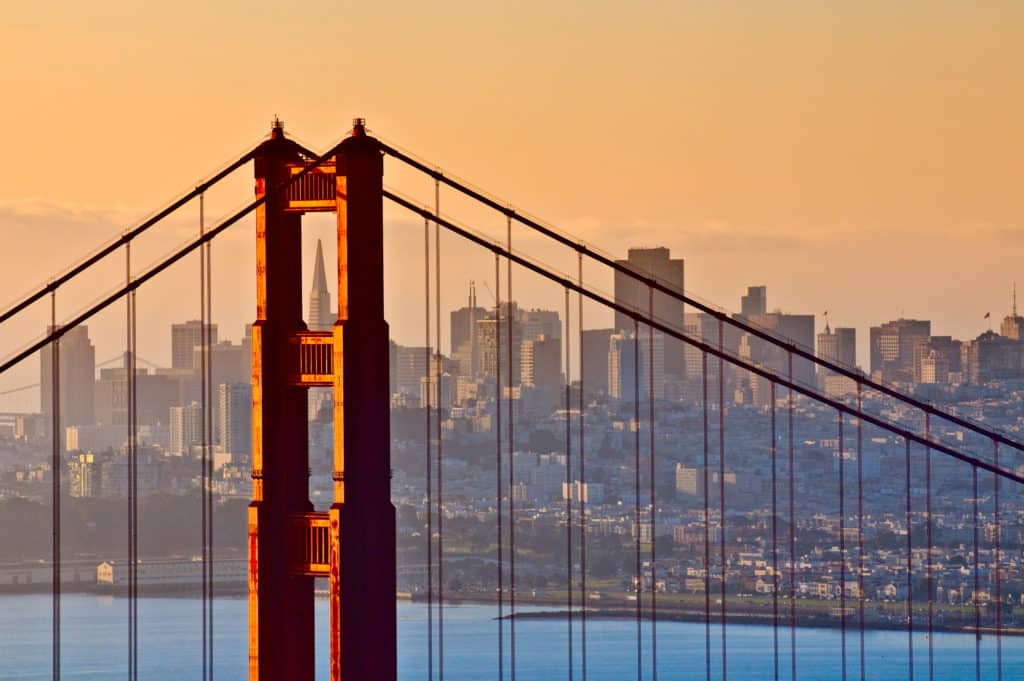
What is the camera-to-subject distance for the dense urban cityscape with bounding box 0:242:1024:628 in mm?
99125

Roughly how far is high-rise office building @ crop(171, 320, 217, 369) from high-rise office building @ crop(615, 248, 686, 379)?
14.9m

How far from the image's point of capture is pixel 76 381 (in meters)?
102

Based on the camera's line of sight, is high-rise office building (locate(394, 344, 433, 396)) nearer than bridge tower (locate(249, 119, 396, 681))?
No

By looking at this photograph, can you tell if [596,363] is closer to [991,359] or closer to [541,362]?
[541,362]

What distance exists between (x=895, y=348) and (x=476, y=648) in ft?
150

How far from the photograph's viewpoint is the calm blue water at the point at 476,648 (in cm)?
7994

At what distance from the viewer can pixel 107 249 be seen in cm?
3011

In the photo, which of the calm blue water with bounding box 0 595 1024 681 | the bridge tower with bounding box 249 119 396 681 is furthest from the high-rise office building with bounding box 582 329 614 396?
the bridge tower with bounding box 249 119 396 681

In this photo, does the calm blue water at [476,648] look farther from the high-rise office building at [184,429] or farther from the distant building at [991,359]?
the distant building at [991,359]

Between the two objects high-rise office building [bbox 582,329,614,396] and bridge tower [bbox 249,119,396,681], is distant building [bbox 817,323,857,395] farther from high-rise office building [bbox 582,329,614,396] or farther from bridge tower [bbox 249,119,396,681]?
bridge tower [bbox 249,119,396,681]

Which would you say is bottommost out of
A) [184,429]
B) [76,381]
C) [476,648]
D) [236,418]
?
[476,648]

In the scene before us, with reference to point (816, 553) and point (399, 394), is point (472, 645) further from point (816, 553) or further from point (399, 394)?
point (816, 553)

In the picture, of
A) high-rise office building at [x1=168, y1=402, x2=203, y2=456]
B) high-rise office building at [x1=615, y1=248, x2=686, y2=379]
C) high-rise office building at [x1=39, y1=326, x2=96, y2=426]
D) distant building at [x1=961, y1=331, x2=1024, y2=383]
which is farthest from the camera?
distant building at [x1=961, y1=331, x2=1024, y2=383]

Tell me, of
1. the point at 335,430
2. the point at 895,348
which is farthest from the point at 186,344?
the point at 335,430
